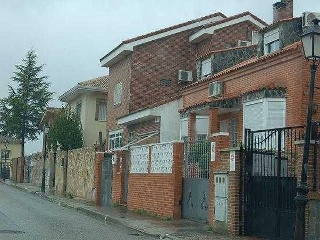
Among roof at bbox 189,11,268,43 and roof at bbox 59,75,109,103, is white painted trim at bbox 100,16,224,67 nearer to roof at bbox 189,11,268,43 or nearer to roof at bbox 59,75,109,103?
roof at bbox 189,11,268,43

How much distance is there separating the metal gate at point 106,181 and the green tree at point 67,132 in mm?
11565

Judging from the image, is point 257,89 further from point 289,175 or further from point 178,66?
point 178,66

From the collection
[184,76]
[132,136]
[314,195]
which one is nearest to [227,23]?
[184,76]

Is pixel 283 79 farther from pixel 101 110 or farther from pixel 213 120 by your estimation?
pixel 101 110

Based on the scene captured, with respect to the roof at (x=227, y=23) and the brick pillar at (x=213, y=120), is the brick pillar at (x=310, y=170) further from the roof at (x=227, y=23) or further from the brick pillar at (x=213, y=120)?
the roof at (x=227, y=23)

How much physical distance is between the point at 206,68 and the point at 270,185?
14535 millimetres

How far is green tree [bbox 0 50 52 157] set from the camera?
196ft

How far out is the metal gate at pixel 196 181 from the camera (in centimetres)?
1650

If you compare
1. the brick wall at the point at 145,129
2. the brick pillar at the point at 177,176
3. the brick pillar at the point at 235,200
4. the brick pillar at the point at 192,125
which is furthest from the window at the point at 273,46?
the brick pillar at the point at 235,200

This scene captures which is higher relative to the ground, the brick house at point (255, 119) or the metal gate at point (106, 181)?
the brick house at point (255, 119)

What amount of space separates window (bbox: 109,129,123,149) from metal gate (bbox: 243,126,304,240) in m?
18.1

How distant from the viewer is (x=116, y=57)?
31703 millimetres

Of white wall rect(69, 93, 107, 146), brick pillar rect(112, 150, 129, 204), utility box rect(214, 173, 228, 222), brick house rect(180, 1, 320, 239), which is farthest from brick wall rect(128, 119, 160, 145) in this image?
utility box rect(214, 173, 228, 222)

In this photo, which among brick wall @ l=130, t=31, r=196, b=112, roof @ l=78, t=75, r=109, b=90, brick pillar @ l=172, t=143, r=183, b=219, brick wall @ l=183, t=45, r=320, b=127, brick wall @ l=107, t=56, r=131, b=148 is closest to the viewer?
brick wall @ l=183, t=45, r=320, b=127
